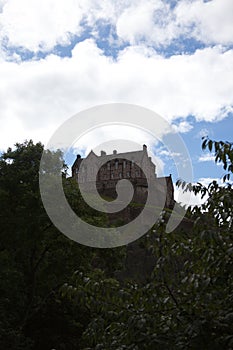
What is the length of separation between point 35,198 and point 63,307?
694cm

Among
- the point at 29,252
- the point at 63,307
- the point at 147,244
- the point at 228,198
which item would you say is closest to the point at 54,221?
the point at 29,252

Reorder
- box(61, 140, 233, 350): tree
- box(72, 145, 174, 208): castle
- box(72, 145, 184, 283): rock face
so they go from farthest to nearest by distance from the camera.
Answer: box(72, 145, 174, 208): castle, box(72, 145, 184, 283): rock face, box(61, 140, 233, 350): tree

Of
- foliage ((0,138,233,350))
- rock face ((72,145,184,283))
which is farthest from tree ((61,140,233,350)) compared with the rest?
rock face ((72,145,184,283))

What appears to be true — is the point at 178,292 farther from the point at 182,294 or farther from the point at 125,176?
the point at 125,176

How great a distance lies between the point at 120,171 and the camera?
71.8 metres

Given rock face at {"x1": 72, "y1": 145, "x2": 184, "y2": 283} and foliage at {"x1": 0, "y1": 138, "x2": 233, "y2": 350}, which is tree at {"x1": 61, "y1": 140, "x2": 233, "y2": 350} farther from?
rock face at {"x1": 72, "y1": 145, "x2": 184, "y2": 283}

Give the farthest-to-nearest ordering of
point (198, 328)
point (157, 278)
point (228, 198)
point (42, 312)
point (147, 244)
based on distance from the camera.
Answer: point (42, 312) < point (147, 244) < point (157, 278) < point (228, 198) < point (198, 328)

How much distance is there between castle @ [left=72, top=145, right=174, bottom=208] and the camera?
64.5m

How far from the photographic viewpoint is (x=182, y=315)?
4773 millimetres

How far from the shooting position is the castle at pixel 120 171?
212 feet

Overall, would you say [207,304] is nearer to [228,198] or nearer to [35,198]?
[228,198]

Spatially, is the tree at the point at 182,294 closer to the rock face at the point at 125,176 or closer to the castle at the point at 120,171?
the rock face at the point at 125,176

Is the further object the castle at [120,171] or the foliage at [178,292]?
the castle at [120,171]

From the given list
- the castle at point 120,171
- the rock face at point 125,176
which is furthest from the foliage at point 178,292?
the castle at point 120,171
